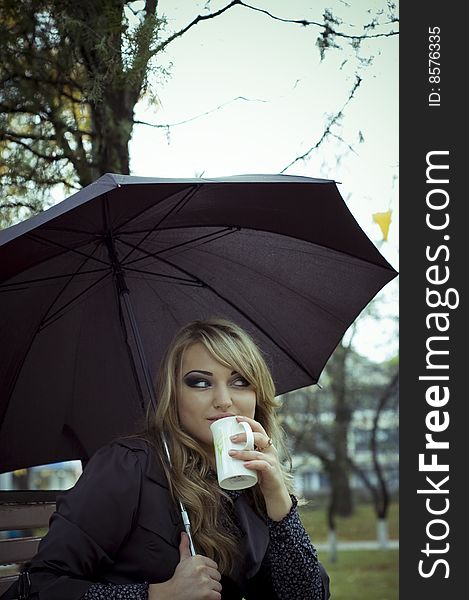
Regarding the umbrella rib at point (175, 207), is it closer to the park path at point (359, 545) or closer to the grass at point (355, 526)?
the park path at point (359, 545)

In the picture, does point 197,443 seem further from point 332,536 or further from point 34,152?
point 332,536

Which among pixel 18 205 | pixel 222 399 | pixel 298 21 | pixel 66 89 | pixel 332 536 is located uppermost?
pixel 298 21

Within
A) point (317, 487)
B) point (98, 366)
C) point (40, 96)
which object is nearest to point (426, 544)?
point (98, 366)

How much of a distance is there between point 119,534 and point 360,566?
16291 mm

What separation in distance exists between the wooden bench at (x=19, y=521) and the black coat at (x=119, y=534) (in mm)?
836

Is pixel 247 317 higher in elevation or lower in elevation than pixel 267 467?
higher

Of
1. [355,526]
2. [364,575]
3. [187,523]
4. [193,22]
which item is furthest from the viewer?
[355,526]

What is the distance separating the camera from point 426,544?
3674mm

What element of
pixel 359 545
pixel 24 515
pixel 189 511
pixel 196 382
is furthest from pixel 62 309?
pixel 359 545

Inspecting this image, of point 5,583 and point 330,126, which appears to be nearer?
point 5,583

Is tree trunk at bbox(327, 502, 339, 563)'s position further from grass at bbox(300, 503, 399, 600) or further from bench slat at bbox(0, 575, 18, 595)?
bench slat at bbox(0, 575, 18, 595)

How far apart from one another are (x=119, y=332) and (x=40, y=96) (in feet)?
5.49

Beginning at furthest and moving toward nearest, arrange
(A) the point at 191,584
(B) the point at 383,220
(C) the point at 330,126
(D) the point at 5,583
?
(B) the point at 383,220 → (C) the point at 330,126 → (D) the point at 5,583 → (A) the point at 191,584

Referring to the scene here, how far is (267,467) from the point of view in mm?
2230
